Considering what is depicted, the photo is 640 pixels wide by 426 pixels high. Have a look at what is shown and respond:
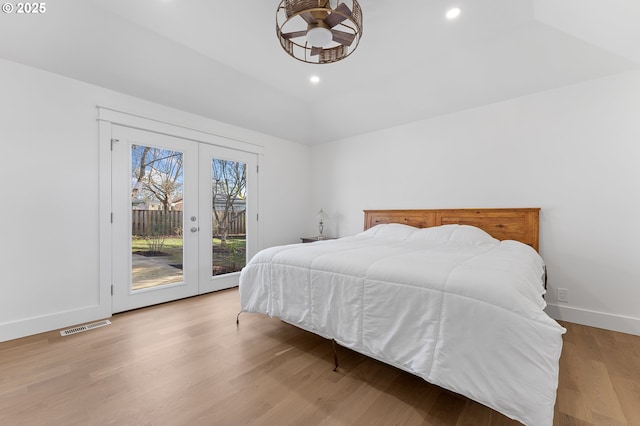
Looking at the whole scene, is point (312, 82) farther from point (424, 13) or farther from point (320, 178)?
point (320, 178)

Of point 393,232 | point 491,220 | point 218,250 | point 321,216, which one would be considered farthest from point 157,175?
point 491,220

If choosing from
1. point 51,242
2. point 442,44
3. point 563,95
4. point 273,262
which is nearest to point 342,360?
point 273,262

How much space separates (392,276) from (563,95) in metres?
2.95

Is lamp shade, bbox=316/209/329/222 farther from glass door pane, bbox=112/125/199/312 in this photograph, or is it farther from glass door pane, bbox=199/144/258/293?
glass door pane, bbox=112/125/199/312

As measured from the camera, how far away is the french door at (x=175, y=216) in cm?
295

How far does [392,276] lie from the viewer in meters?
1.64

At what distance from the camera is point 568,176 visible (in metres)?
2.81

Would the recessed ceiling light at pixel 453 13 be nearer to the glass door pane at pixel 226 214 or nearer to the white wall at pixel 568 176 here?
the white wall at pixel 568 176

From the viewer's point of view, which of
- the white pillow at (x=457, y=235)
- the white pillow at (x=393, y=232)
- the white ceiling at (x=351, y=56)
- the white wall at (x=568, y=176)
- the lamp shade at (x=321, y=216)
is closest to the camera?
the white ceiling at (x=351, y=56)

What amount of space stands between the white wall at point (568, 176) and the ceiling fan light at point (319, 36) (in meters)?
2.34

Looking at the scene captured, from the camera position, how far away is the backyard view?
308 cm

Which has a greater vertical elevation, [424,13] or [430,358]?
[424,13]

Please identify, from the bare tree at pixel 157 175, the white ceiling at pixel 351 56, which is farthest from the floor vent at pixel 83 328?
the white ceiling at pixel 351 56

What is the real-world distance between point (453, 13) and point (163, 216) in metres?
3.62
